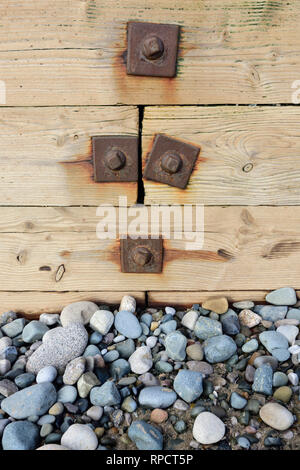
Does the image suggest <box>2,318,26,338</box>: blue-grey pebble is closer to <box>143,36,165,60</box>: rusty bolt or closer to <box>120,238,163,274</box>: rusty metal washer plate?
<box>120,238,163,274</box>: rusty metal washer plate

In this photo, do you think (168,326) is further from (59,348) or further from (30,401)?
(30,401)

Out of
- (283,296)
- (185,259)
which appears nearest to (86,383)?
(185,259)

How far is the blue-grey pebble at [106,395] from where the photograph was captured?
1.51m

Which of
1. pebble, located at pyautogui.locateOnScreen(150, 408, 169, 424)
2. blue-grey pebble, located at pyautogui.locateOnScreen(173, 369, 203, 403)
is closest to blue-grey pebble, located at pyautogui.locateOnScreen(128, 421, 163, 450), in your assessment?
pebble, located at pyautogui.locateOnScreen(150, 408, 169, 424)

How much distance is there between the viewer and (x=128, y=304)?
1.89 m

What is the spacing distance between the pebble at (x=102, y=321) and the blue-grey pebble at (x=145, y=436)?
0.48 metres

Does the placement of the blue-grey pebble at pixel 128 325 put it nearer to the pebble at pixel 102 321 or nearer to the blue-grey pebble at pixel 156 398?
the pebble at pixel 102 321

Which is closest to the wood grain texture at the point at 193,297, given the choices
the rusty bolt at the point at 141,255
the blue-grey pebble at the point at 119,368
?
the rusty bolt at the point at 141,255

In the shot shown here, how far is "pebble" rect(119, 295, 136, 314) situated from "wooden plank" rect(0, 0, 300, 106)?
0.93m

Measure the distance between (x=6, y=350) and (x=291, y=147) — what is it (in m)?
1.56

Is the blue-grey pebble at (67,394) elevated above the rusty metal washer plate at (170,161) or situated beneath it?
situated beneath

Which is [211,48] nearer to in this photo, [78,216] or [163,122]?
[163,122]

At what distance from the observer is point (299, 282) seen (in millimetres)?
1930

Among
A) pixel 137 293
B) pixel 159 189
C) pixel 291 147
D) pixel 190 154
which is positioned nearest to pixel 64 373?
pixel 137 293
